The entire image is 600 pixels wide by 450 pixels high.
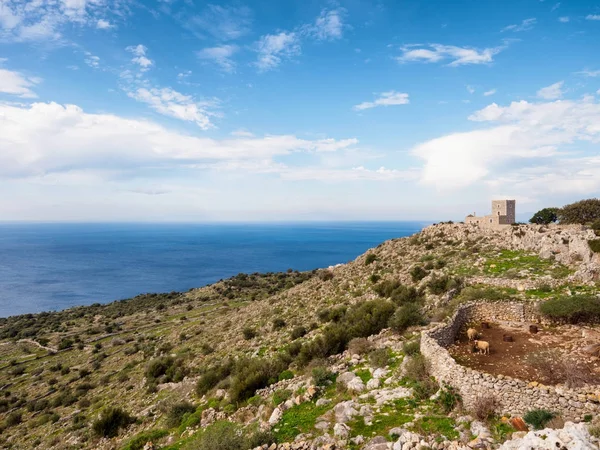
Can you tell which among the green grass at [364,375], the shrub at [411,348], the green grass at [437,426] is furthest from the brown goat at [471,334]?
the green grass at [437,426]

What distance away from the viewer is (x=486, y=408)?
8.67 metres

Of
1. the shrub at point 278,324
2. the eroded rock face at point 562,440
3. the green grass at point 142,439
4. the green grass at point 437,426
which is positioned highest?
the eroded rock face at point 562,440

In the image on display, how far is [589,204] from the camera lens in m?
46.2

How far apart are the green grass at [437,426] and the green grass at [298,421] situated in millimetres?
3013

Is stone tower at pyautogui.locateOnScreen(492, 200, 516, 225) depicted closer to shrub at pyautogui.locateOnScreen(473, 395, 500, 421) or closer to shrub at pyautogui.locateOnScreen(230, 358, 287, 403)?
shrub at pyautogui.locateOnScreen(230, 358, 287, 403)

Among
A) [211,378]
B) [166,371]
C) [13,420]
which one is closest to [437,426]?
[211,378]

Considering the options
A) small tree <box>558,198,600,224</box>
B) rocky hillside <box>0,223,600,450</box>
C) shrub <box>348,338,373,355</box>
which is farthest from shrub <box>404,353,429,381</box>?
small tree <box>558,198,600,224</box>

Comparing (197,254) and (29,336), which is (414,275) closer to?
(29,336)

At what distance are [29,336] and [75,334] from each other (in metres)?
8.38

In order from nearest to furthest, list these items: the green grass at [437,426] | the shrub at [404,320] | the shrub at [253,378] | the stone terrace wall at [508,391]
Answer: the green grass at [437,426] → the stone terrace wall at [508,391] → the shrub at [253,378] → the shrub at [404,320]

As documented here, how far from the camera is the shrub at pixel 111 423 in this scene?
15.9m

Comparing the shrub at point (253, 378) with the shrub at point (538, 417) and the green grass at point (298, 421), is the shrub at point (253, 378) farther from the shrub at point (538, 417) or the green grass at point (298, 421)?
the shrub at point (538, 417)

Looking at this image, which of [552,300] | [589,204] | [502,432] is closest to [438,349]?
[502,432]

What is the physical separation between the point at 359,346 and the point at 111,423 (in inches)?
510
